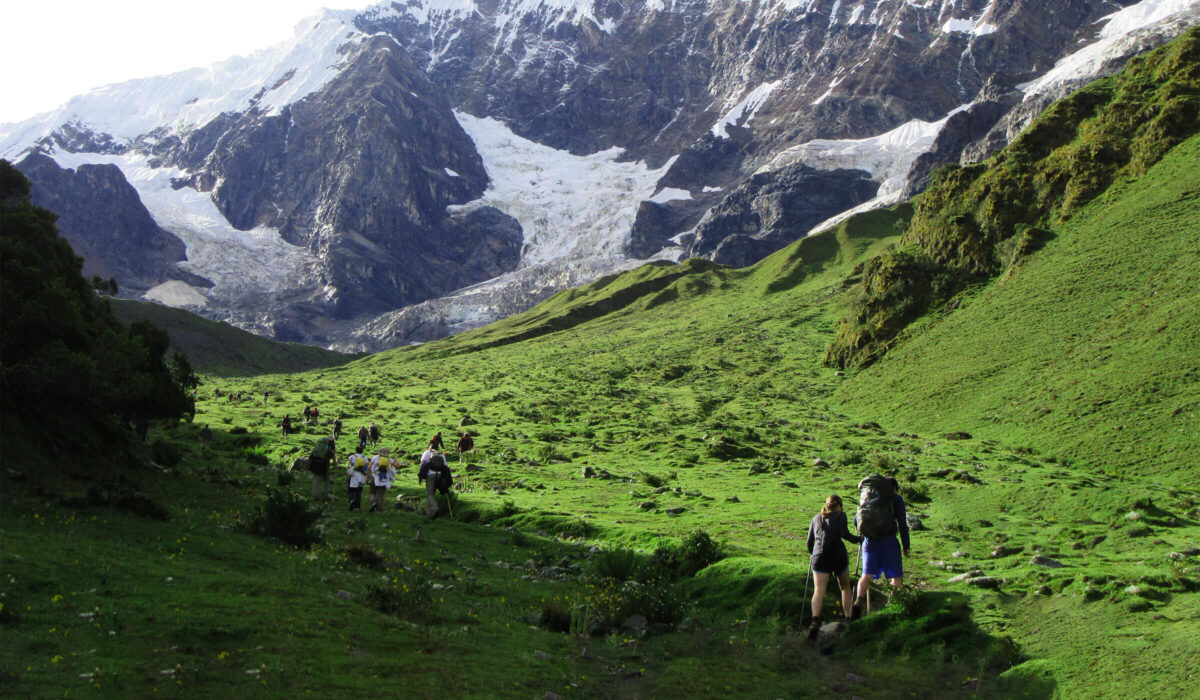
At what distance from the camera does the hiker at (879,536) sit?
16453 mm

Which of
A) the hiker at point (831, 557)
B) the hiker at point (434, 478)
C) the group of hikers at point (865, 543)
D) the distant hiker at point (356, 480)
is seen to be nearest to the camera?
the hiker at point (831, 557)

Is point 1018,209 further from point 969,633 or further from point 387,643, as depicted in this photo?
point 387,643

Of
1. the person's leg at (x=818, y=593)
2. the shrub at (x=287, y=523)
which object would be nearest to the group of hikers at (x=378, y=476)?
the shrub at (x=287, y=523)

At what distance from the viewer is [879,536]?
16516 millimetres

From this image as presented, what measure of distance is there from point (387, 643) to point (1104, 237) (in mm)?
58438

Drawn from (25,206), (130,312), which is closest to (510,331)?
(130,312)

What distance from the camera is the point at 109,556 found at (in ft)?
50.4

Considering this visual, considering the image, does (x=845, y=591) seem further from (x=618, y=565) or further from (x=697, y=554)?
(x=618, y=565)

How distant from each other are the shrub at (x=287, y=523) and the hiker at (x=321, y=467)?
918 cm

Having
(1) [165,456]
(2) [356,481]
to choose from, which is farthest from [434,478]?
(1) [165,456]

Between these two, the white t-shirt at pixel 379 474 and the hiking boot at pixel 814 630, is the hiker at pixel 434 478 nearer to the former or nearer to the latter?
the white t-shirt at pixel 379 474

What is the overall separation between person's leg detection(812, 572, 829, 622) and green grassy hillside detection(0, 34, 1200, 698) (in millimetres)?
583

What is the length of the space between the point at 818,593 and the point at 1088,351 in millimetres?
36947

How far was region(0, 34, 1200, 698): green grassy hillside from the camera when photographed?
12438 millimetres
